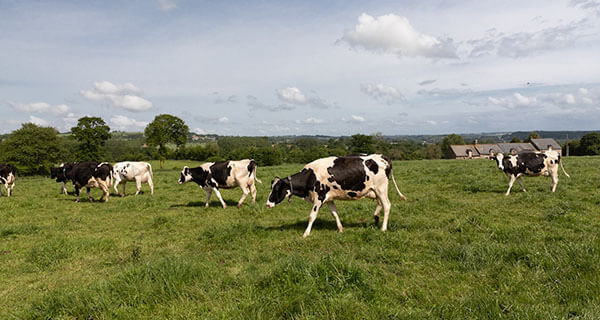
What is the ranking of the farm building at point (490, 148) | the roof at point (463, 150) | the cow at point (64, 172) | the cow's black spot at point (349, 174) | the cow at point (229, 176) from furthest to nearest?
the farm building at point (490, 148)
the roof at point (463, 150)
the cow at point (64, 172)
the cow at point (229, 176)
the cow's black spot at point (349, 174)

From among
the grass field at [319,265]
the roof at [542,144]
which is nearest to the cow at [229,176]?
the grass field at [319,265]

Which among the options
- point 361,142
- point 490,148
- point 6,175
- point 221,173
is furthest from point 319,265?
point 490,148

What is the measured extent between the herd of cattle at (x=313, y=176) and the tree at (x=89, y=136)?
40047 millimetres

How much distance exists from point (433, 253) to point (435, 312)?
2738 mm

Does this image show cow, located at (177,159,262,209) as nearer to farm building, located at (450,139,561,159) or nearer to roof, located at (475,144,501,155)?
farm building, located at (450,139,561,159)

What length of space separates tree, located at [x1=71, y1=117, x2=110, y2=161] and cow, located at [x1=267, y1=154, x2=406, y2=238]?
192 ft

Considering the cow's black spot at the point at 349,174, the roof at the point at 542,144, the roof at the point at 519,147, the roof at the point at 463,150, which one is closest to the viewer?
the cow's black spot at the point at 349,174

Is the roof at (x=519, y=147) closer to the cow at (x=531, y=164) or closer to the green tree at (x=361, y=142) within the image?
the green tree at (x=361, y=142)

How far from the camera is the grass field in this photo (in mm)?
4047

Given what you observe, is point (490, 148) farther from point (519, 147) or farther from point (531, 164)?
point (531, 164)

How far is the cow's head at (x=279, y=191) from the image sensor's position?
29.2 ft

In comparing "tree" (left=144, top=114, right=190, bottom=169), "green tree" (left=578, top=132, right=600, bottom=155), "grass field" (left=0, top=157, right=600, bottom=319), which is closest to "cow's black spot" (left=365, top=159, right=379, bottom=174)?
"grass field" (left=0, top=157, right=600, bottom=319)

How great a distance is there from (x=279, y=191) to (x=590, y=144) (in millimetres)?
109412

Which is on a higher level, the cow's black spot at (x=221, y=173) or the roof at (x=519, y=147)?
the cow's black spot at (x=221, y=173)
